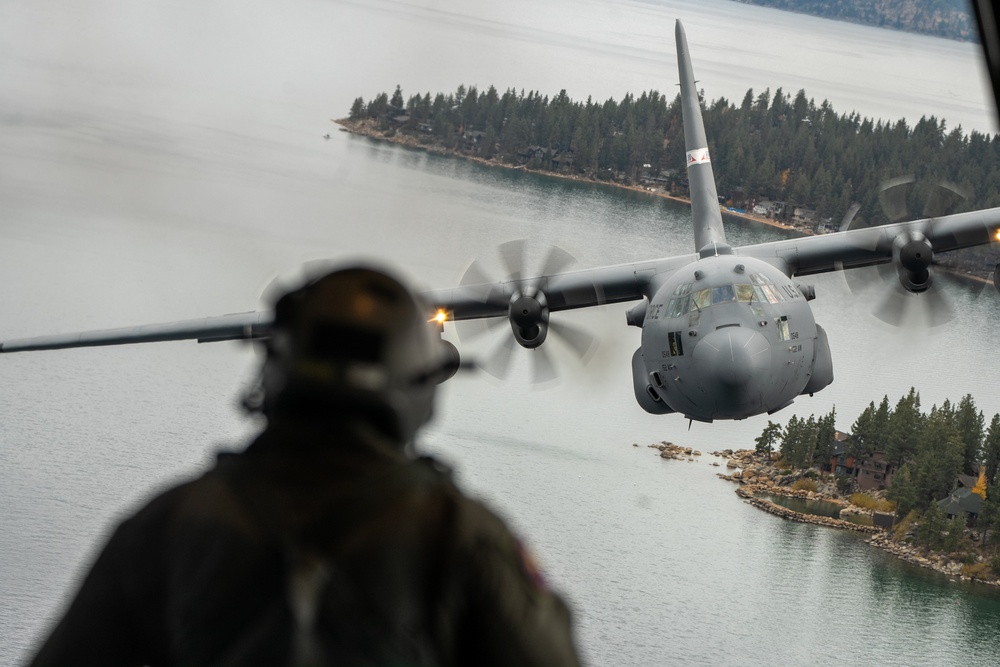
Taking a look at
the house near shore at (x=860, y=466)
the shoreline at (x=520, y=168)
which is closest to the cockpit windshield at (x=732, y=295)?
the house near shore at (x=860, y=466)

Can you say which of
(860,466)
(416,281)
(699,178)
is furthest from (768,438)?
(699,178)

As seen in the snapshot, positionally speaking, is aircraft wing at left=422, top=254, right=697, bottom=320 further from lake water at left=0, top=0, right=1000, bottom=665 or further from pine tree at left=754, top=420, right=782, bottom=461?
pine tree at left=754, top=420, right=782, bottom=461

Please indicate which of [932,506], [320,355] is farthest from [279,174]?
[320,355]

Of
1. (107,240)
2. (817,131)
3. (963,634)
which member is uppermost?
(817,131)

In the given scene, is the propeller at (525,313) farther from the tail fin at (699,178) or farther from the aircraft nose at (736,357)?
the aircraft nose at (736,357)

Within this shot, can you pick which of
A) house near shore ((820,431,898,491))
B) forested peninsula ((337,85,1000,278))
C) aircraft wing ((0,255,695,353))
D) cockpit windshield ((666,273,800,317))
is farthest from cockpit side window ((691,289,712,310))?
forested peninsula ((337,85,1000,278))

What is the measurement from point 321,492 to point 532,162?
5369 inches

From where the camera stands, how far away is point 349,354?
8.39 feet

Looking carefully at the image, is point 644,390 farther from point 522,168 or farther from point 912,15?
point 912,15

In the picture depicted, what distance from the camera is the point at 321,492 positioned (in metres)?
2.42

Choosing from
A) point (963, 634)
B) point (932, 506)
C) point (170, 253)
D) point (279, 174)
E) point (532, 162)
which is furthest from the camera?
point (532, 162)

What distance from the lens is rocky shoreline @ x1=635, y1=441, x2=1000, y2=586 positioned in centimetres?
8938

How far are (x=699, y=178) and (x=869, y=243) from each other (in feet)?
45.1

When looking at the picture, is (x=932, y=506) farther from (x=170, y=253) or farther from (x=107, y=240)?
(x=107, y=240)
